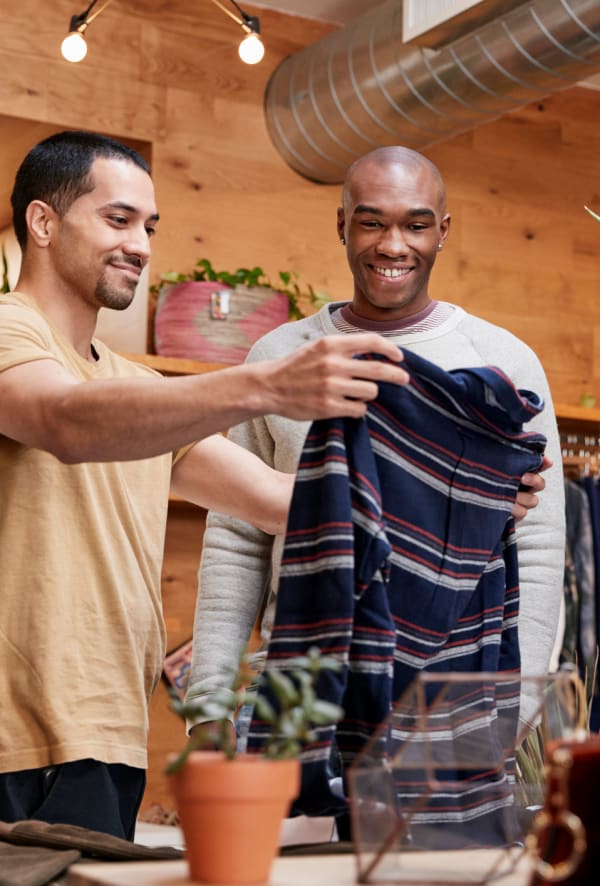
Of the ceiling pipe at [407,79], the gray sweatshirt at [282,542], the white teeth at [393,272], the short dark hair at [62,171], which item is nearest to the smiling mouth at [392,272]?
the white teeth at [393,272]

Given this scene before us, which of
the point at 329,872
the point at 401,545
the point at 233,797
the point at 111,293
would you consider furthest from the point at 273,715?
the point at 111,293

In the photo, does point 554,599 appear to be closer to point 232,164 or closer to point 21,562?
point 21,562

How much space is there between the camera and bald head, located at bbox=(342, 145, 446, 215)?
233cm

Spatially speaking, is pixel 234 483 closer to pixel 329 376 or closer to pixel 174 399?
pixel 174 399

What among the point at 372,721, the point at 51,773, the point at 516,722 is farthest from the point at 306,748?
the point at 51,773

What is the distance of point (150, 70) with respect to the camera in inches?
179

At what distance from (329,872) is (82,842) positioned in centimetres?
41

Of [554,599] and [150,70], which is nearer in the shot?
[554,599]

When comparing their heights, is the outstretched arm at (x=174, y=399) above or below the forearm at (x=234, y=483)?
above

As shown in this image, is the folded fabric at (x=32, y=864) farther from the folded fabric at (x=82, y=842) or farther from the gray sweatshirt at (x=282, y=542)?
the gray sweatshirt at (x=282, y=542)

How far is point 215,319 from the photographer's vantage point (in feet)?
13.7

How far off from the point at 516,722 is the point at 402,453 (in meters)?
0.42

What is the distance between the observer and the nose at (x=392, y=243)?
7.38 ft

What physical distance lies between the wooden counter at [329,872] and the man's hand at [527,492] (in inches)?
24.4
